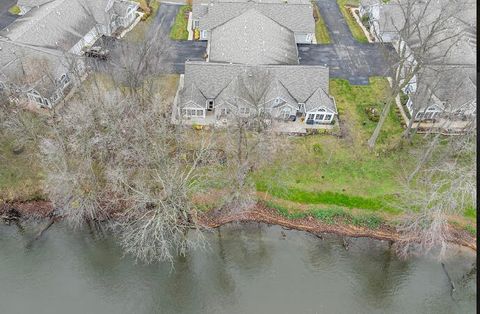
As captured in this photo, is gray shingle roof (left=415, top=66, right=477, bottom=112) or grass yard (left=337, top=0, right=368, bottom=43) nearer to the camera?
gray shingle roof (left=415, top=66, right=477, bottom=112)

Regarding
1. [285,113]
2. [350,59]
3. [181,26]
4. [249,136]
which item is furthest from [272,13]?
[249,136]

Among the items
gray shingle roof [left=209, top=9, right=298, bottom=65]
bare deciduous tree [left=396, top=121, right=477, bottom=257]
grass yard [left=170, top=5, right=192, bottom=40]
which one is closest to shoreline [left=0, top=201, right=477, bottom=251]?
bare deciduous tree [left=396, top=121, right=477, bottom=257]

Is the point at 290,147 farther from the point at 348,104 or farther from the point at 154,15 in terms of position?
the point at 154,15

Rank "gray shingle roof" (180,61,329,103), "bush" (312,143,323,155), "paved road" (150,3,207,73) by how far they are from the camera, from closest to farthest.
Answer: "bush" (312,143,323,155) → "gray shingle roof" (180,61,329,103) → "paved road" (150,3,207,73)

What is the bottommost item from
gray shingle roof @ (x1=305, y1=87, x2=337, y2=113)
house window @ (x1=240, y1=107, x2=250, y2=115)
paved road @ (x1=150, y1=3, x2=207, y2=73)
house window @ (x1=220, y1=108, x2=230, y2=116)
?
house window @ (x1=220, y1=108, x2=230, y2=116)

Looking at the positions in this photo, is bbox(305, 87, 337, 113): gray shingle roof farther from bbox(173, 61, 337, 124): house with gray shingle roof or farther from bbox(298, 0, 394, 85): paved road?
bbox(298, 0, 394, 85): paved road

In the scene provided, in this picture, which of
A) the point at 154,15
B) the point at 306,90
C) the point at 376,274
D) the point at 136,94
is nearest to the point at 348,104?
the point at 306,90

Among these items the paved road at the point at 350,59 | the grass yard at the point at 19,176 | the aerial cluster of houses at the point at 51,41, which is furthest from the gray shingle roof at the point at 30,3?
the paved road at the point at 350,59
